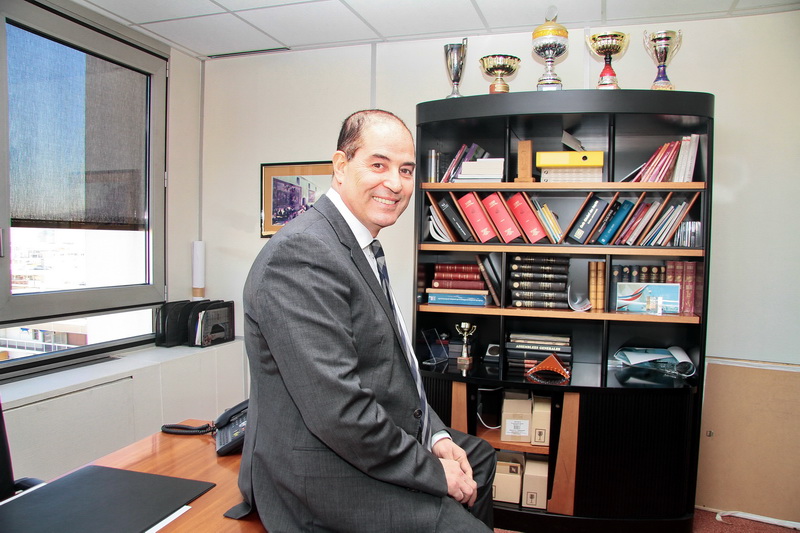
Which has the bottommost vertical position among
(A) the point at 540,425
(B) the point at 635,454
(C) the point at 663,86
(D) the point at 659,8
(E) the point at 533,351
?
(B) the point at 635,454

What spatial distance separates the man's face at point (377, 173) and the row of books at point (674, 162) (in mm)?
1701

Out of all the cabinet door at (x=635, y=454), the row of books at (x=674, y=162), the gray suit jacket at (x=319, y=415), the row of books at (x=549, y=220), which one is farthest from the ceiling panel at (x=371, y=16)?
the gray suit jacket at (x=319, y=415)

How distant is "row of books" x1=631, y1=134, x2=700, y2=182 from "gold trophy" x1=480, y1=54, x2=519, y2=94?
81cm

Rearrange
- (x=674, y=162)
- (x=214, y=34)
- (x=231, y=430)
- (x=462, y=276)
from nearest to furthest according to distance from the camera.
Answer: (x=231, y=430) < (x=674, y=162) < (x=462, y=276) < (x=214, y=34)

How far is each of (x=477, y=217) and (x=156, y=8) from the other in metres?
2.12

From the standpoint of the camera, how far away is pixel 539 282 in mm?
2816

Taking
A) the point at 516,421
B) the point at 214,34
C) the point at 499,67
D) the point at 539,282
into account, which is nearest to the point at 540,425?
the point at 516,421

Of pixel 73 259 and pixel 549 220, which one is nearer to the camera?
pixel 549 220

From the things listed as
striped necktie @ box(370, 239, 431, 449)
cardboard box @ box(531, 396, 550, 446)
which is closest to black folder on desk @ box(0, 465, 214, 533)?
striped necktie @ box(370, 239, 431, 449)

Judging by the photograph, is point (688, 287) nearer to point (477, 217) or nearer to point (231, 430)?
point (477, 217)

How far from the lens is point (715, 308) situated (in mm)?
2998

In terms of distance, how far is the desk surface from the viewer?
4.01 feet

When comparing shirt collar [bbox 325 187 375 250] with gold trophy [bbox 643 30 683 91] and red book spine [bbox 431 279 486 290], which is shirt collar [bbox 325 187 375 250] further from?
gold trophy [bbox 643 30 683 91]

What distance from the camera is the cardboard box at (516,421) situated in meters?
2.68
